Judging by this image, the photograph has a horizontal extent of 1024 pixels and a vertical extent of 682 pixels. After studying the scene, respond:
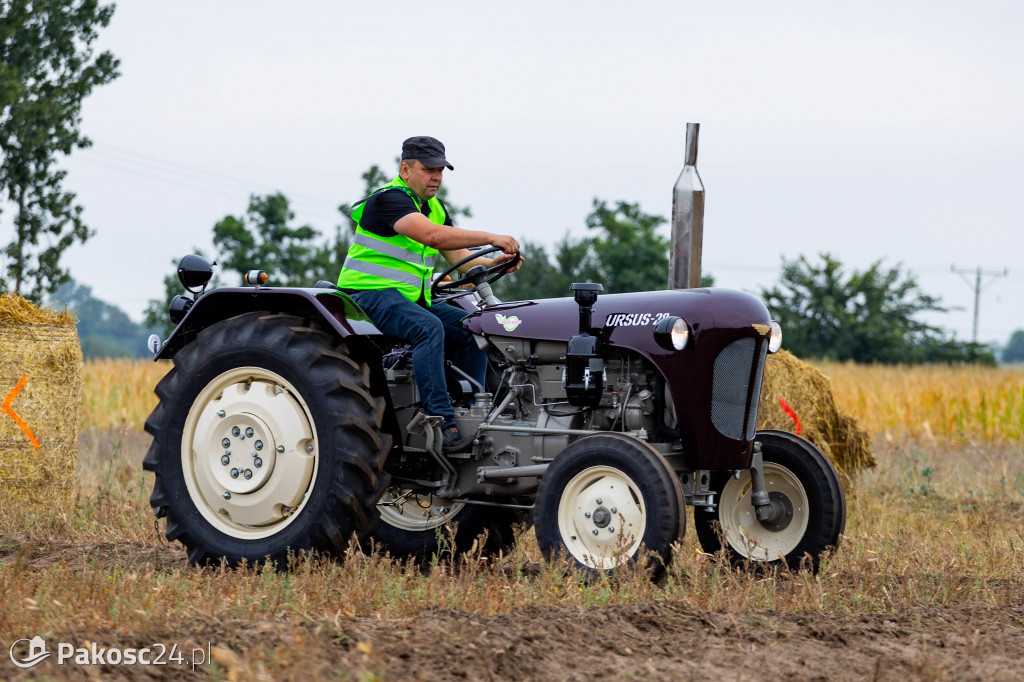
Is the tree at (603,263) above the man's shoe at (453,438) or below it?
above

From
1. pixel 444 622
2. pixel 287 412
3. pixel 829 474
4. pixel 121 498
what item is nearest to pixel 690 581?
pixel 829 474

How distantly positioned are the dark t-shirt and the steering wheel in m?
0.40

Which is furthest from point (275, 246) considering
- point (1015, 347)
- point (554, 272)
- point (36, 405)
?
point (1015, 347)

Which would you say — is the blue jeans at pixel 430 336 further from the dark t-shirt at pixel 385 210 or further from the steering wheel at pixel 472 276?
the dark t-shirt at pixel 385 210

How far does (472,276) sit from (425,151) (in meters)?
0.71

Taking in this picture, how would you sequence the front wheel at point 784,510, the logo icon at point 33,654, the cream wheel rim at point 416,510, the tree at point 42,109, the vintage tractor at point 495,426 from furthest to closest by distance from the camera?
the tree at point 42,109, the cream wheel rim at point 416,510, the front wheel at point 784,510, the vintage tractor at point 495,426, the logo icon at point 33,654

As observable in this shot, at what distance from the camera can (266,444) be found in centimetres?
558

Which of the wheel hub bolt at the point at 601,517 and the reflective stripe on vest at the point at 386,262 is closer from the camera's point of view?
the wheel hub bolt at the point at 601,517

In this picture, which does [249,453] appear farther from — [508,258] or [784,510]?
[784,510]

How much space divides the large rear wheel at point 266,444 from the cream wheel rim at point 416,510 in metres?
0.84

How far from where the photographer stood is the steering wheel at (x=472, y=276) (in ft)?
19.3

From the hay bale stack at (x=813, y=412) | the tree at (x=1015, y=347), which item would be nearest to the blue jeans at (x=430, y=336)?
the hay bale stack at (x=813, y=412)

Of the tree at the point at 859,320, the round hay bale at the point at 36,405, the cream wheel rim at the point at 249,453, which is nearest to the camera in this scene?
the cream wheel rim at the point at 249,453

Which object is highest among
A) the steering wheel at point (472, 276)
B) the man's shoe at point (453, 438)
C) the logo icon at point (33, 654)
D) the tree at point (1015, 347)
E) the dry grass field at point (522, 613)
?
the tree at point (1015, 347)
